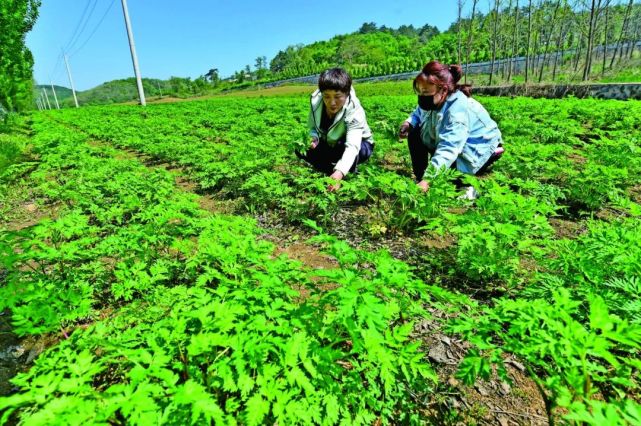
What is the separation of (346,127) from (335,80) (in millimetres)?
760

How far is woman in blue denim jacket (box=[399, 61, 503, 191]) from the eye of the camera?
3938 mm

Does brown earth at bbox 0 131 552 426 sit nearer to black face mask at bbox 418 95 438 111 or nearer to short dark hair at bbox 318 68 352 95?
black face mask at bbox 418 95 438 111

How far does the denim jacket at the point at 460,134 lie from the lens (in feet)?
13.0

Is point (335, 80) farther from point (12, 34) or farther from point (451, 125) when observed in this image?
point (12, 34)

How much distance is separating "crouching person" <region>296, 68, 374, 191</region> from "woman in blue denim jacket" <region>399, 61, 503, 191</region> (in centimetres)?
83

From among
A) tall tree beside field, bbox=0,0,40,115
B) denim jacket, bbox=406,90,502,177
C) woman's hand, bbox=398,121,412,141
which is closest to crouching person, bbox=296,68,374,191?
woman's hand, bbox=398,121,412,141

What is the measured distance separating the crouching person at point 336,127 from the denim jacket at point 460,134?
915 mm

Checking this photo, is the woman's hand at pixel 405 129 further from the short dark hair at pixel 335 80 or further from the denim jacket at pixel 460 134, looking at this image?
the short dark hair at pixel 335 80

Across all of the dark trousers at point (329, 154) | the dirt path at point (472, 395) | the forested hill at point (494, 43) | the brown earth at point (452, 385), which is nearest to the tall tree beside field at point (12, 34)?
the dark trousers at point (329, 154)

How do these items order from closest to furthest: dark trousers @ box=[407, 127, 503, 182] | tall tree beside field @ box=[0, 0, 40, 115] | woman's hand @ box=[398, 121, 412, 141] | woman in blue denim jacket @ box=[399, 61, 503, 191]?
1. woman in blue denim jacket @ box=[399, 61, 503, 191]
2. dark trousers @ box=[407, 127, 503, 182]
3. woman's hand @ box=[398, 121, 412, 141]
4. tall tree beside field @ box=[0, 0, 40, 115]

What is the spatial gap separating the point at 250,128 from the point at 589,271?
1035 centimetres

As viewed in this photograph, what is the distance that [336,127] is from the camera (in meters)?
4.58

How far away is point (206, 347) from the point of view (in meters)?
1.54

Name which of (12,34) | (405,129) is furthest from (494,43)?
(12,34)
